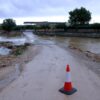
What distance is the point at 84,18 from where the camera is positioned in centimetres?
8275

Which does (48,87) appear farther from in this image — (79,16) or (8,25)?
(8,25)

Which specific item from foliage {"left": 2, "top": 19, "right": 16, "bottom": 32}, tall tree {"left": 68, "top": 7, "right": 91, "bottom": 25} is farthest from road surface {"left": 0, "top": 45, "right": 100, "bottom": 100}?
foliage {"left": 2, "top": 19, "right": 16, "bottom": 32}

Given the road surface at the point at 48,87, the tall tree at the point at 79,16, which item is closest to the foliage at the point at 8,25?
the tall tree at the point at 79,16

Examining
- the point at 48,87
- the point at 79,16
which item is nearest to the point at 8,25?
the point at 79,16

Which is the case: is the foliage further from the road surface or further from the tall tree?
the road surface

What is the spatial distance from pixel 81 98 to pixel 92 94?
503 millimetres

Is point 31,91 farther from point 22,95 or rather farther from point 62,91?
point 62,91

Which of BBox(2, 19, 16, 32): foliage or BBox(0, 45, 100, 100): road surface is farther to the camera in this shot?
BBox(2, 19, 16, 32): foliage

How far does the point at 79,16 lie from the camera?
8275 cm

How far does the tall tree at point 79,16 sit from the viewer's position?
82.8m

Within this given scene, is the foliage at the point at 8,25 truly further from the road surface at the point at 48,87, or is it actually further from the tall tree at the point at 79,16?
the road surface at the point at 48,87

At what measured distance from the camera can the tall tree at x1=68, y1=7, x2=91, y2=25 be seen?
8275 cm

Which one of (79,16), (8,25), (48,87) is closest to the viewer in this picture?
Result: (48,87)

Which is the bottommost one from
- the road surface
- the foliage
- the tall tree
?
the foliage
